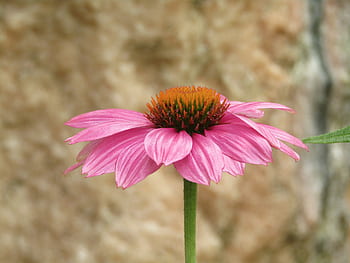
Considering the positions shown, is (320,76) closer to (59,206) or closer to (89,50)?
(89,50)

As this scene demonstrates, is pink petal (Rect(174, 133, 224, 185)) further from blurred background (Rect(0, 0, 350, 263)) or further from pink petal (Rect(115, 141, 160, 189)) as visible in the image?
blurred background (Rect(0, 0, 350, 263))

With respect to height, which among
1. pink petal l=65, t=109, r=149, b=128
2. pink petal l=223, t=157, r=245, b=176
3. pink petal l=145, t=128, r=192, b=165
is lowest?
pink petal l=223, t=157, r=245, b=176

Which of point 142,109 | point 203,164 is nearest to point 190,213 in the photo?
point 203,164

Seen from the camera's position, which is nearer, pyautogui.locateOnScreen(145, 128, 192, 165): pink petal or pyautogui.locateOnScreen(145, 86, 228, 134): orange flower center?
pyautogui.locateOnScreen(145, 128, 192, 165): pink petal

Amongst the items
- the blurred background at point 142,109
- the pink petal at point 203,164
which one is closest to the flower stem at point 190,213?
the pink petal at point 203,164

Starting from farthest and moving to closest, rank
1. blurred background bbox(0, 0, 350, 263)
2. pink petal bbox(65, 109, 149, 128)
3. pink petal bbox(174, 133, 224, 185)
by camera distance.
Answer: blurred background bbox(0, 0, 350, 263) → pink petal bbox(65, 109, 149, 128) → pink petal bbox(174, 133, 224, 185)

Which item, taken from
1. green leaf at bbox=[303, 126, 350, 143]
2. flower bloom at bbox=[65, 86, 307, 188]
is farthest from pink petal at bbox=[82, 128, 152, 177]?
green leaf at bbox=[303, 126, 350, 143]

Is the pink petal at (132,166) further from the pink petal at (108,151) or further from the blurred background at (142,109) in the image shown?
the blurred background at (142,109)
